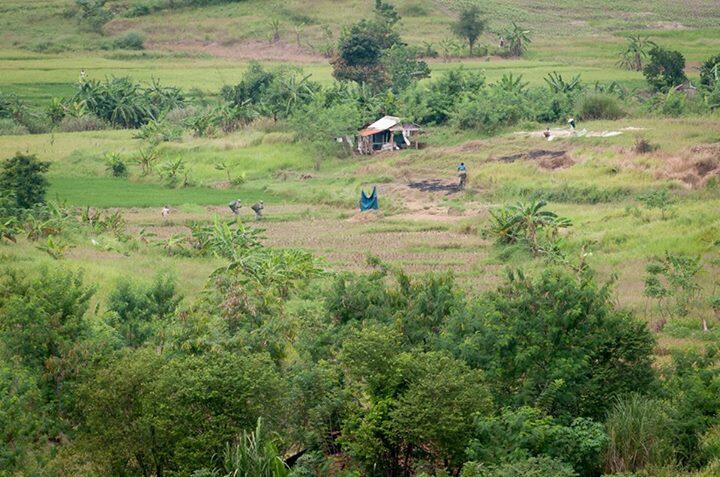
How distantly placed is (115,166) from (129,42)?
3237 centimetres

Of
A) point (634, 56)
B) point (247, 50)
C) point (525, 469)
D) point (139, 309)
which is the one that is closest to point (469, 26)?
point (634, 56)

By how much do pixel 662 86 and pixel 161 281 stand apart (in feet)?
120

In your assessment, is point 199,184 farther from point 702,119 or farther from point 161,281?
point 161,281

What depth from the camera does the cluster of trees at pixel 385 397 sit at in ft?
42.2

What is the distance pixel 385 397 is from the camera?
1355cm

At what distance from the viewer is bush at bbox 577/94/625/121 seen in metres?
43.9

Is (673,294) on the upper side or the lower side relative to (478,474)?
lower

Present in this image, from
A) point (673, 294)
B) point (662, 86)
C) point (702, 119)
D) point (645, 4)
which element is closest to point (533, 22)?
point (645, 4)

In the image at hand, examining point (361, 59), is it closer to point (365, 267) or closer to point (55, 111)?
point (55, 111)

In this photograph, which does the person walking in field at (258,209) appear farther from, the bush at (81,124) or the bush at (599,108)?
the bush at (81,124)

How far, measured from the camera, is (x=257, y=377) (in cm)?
1336

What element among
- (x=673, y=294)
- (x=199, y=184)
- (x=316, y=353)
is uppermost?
(x=316, y=353)

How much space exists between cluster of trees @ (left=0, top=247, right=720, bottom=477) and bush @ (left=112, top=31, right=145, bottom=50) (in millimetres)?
59673

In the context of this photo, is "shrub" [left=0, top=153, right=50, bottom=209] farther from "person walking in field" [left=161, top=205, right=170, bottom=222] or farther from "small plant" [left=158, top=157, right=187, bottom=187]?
"small plant" [left=158, top=157, right=187, bottom=187]
